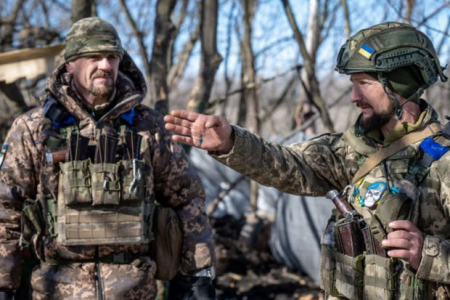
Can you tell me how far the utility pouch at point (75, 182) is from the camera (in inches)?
134

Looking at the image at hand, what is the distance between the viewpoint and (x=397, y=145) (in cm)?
266

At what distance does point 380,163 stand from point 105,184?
1.47 metres

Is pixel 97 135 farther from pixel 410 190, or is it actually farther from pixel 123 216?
pixel 410 190

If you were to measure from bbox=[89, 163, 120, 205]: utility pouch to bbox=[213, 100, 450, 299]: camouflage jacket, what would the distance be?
1018 millimetres

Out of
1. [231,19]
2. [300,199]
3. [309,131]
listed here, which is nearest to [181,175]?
[300,199]

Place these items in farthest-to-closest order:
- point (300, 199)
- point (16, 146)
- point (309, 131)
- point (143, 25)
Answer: point (143, 25), point (309, 131), point (300, 199), point (16, 146)

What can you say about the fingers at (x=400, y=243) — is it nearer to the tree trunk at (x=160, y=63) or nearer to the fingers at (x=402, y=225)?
the fingers at (x=402, y=225)

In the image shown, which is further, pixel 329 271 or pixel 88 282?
pixel 88 282

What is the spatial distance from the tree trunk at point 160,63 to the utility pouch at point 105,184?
6.01ft

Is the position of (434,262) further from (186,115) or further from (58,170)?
(58,170)

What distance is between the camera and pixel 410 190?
Answer: 2551mm

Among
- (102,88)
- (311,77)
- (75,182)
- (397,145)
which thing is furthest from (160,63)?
(397,145)

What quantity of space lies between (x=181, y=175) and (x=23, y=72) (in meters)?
1.83

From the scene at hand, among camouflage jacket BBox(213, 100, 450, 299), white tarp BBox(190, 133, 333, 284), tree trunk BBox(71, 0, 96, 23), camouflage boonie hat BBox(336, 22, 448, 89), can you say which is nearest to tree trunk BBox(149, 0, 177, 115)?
tree trunk BBox(71, 0, 96, 23)
